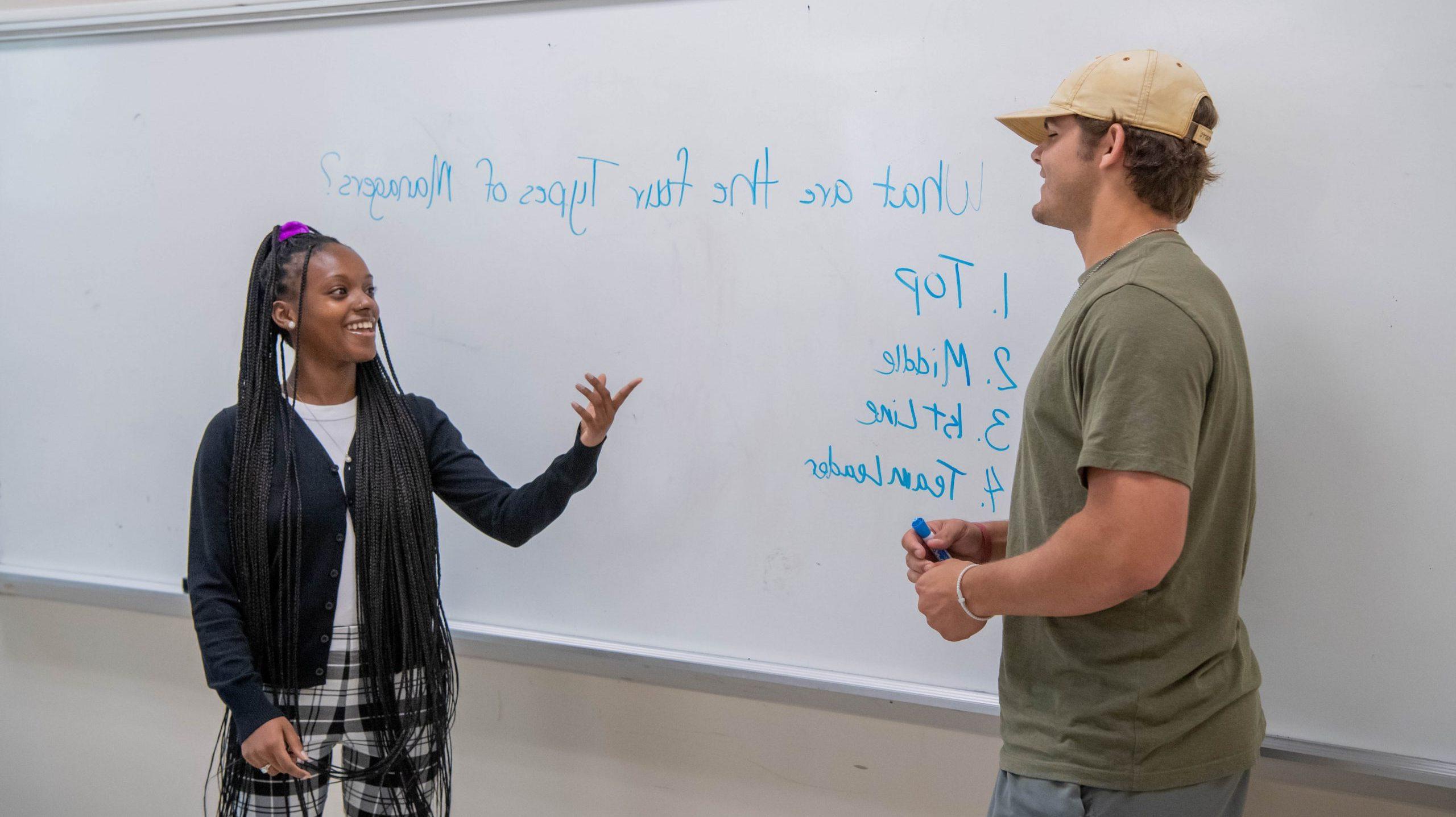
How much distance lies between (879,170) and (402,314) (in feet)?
2.68

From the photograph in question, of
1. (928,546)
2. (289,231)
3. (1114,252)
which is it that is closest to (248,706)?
(289,231)

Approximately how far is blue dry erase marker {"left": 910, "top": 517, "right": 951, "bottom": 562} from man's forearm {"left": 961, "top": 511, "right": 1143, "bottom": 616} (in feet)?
0.42

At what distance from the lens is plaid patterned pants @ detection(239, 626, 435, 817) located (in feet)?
4.31

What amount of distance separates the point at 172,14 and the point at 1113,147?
1.57 meters

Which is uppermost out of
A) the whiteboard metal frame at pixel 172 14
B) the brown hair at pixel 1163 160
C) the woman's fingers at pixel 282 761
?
the whiteboard metal frame at pixel 172 14

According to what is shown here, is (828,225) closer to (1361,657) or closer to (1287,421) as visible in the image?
(1287,421)

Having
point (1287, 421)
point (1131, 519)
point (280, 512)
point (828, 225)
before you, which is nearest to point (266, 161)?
point (280, 512)

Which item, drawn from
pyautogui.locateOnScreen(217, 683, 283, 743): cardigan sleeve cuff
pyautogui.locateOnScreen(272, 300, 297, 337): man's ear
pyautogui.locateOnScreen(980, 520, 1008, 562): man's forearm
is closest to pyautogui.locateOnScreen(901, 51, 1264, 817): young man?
pyautogui.locateOnScreen(980, 520, 1008, 562): man's forearm

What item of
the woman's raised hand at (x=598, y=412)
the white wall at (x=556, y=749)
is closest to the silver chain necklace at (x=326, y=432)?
the woman's raised hand at (x=598, y=412)

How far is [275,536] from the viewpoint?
4.26 ft

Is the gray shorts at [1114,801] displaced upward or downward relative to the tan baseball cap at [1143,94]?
downward

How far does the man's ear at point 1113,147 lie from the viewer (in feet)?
3.17

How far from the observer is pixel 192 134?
1.71 meters

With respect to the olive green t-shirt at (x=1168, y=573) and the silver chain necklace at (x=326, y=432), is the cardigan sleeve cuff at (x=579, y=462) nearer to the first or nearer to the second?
the silver chain necklace at (x=326, y=432)
